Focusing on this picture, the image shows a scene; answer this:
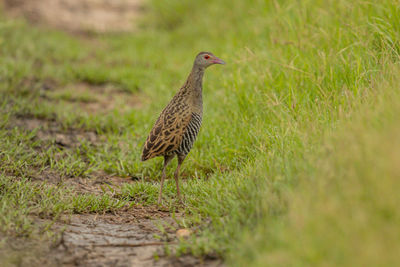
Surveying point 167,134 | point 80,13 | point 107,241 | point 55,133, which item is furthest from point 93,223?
point 80,13

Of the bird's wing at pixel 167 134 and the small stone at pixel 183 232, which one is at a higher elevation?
the bird's wing at pixel 167 134

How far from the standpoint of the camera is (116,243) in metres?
3.76

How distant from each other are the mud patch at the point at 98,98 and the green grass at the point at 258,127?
2.7 inches

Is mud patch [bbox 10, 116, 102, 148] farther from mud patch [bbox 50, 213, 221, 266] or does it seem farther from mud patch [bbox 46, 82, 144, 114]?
mud patch [bbox 50, 213, 221, 266]

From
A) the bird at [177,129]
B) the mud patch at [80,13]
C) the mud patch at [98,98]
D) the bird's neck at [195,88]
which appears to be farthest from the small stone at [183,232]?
the mud patch at [80,13]

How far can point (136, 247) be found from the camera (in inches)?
146

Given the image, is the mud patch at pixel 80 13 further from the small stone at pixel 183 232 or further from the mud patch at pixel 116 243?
the small stone at pixel 183 232

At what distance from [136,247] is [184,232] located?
0.40 metres

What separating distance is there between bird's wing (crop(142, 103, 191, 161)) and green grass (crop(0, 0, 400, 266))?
462 mm

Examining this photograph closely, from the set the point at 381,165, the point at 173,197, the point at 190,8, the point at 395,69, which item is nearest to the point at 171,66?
the point at 190,8

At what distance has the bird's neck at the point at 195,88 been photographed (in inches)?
191

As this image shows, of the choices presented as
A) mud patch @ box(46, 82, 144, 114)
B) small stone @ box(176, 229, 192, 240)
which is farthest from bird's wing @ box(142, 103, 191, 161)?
mud patch @ box(46, 82, 144, 114)

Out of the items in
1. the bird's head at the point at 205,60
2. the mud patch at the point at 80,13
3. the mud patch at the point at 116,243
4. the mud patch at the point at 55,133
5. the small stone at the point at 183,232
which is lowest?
the mud patch at the point at 116,243

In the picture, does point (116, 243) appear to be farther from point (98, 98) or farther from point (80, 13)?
point (80, 13)
